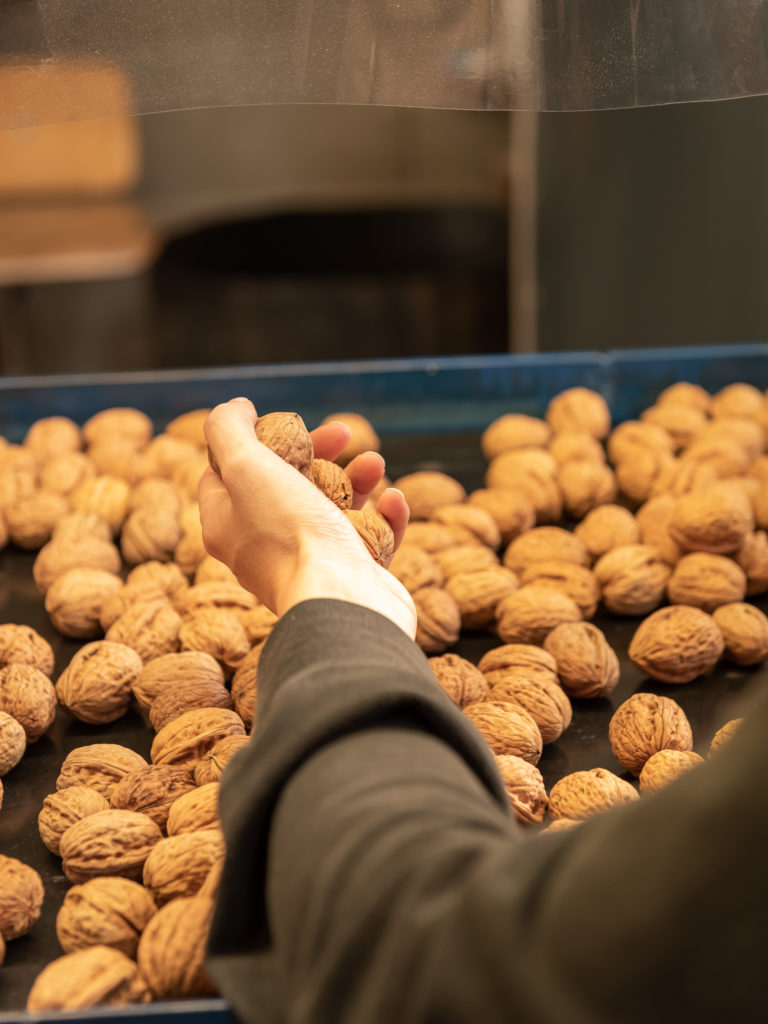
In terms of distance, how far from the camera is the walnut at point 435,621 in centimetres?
138

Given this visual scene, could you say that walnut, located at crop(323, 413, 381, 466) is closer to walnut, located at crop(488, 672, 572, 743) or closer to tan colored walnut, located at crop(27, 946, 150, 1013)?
walnut, located at crop(488, 672, 572, 743)

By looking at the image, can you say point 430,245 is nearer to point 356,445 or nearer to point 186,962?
point 356,445

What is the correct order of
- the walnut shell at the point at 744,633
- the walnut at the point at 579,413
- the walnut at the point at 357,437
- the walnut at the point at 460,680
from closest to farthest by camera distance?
the walnut at the point at 460,680 → the walnut shell at the point at 744,633 → the walnut at the point at 357,437 → the walnut at the point at 579,413

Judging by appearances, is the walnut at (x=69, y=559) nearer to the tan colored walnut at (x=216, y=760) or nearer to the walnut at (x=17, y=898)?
the tan colored walnut at (x=216, y=760)

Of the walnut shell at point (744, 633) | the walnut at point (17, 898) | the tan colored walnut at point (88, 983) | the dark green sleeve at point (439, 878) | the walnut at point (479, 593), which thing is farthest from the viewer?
the walnut at point (479, 593)

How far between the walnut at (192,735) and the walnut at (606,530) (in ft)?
2.17

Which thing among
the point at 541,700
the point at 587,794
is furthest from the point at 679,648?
the point at 587,794

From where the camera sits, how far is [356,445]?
185cm

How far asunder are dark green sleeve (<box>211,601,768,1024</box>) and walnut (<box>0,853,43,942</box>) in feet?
0.92

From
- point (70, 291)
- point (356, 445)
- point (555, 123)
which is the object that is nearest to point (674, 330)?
point (555, 123)

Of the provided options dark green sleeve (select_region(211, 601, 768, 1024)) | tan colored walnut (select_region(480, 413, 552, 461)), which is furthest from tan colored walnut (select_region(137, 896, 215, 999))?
tan colored walnut (select_region(480, 413, 552, 461))

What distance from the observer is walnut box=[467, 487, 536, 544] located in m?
1.67

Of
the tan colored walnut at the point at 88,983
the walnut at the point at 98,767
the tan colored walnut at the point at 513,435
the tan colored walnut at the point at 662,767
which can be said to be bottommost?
the walnut at the point at 98,767

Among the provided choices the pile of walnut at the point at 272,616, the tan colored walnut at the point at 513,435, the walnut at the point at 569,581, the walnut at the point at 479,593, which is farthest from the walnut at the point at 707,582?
the tan colored walnut at the point at 513,435
